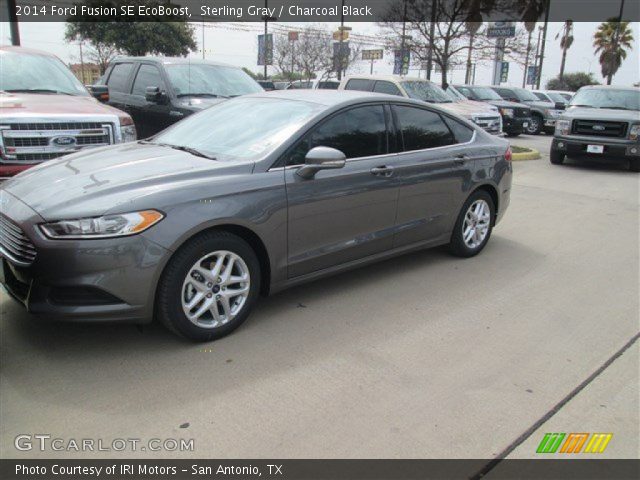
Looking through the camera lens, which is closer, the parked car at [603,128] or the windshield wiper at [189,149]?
the windshield wiper at [189,149]

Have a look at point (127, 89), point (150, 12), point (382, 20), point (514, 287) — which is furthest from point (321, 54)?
point (514, 287)

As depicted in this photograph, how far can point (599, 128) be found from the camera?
38.1 ft

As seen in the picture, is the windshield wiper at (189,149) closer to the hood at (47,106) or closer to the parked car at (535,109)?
the hood at (47,106)

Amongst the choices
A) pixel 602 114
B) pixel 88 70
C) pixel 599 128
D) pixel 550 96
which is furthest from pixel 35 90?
pixel 88 70

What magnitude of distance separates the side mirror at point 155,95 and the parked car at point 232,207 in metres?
3.72

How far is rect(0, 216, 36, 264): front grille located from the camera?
3191mm

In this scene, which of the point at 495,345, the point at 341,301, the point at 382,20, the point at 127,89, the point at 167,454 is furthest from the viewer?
the point at 382,20

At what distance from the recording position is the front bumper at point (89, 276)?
3.09 meters

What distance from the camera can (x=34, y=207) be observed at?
325 centimetres

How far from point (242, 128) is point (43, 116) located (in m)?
2.42

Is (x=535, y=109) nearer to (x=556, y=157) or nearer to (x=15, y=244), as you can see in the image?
(x=556, y=157)

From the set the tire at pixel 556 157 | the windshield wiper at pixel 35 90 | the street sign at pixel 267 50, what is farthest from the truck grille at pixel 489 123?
the street sign at pixel 267 50

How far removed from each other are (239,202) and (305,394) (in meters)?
1.29

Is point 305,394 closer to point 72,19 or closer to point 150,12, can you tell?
point 150,12
